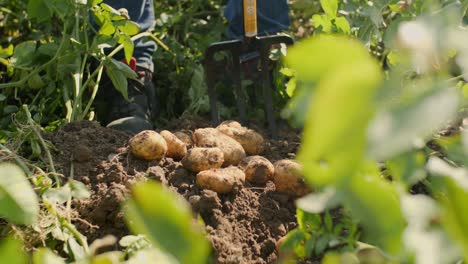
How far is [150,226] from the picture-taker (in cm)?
51

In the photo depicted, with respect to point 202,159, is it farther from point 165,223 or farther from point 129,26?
point 165,223

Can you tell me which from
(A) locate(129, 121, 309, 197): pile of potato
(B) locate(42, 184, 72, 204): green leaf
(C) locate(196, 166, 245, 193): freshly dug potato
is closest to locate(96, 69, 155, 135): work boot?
(A) locate(129, 121, 309, 197): pile of potato

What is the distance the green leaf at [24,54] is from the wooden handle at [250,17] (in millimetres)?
749

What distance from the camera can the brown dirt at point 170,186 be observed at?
5.01 feet

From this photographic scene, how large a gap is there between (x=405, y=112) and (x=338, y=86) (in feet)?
0.23

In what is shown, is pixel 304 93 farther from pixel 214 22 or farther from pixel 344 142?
pixel 214 22

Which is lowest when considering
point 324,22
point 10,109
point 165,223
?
point 10,109

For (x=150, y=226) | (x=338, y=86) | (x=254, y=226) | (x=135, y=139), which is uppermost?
(x=338, y=86)

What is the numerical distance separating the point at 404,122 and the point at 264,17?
239 cm

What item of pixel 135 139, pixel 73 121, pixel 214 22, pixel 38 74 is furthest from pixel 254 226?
pixel 214 22

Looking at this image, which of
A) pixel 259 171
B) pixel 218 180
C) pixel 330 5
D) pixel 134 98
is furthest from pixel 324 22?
pixel 134 98

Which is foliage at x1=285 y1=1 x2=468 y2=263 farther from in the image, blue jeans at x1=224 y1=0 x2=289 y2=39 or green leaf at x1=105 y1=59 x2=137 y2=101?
blue jeans at x1=224 y1=0 x2=289 y2=39

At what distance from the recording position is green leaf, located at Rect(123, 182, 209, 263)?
499mm

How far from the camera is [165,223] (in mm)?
512
